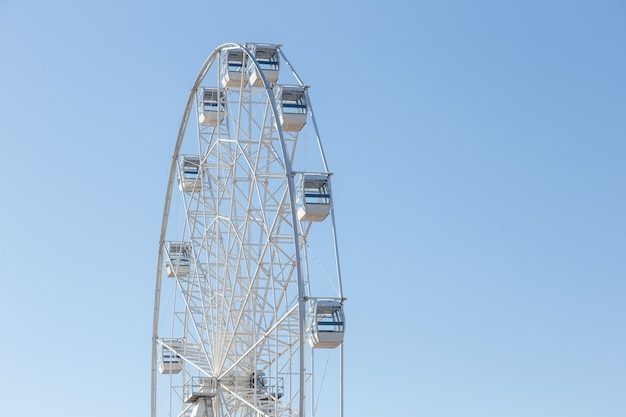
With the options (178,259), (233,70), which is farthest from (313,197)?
(178,259)

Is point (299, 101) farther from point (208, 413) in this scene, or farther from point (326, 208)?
point (208, 413)

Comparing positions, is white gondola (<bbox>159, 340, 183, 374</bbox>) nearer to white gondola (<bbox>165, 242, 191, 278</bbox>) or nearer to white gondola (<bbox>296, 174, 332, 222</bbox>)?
white gondola (<bbox>165, 242, 191, 278</bbox>)

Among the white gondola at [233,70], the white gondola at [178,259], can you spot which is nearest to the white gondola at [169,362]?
the white gondola at [178,259]

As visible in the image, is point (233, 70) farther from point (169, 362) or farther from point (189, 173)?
point (169, 362)

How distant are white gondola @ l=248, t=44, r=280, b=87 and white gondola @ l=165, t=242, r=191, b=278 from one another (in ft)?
26.0

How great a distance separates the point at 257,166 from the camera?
5047 cm

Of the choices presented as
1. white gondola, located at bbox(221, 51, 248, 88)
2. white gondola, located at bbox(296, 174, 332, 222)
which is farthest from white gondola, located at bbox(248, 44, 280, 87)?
white gondola, located at bbox(296, 174, 332, 222)

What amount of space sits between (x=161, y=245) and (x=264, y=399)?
319 inches

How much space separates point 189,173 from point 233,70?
5.43m

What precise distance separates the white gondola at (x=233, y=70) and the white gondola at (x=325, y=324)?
879cm

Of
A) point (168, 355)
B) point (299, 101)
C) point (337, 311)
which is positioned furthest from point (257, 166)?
point (168, 355)

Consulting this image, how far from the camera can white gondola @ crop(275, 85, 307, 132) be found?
49969 mm

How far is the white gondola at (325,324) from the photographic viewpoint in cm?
4678

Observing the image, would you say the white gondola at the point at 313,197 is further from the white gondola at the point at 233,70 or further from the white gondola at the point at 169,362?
the white gondola at the point at 169,362
